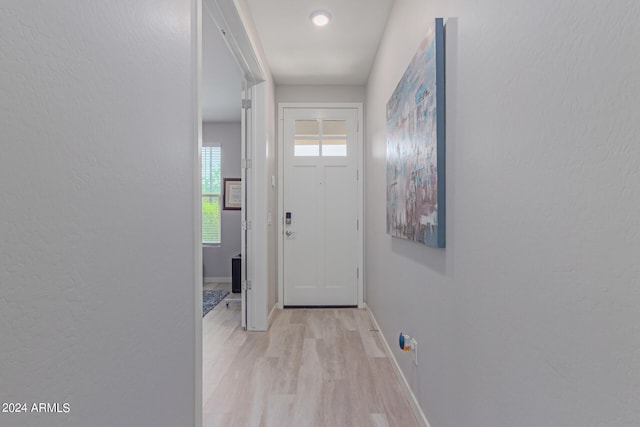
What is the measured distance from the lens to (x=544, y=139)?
0.82 metres

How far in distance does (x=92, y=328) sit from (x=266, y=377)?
1698mm

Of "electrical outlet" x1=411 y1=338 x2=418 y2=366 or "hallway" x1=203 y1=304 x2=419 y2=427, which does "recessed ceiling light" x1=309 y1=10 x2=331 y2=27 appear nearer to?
"electrical outlet" x1=411 y1=338 x2=418 y2=366

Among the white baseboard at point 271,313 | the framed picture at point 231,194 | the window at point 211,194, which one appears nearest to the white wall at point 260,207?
the white baseboard at point 271,313

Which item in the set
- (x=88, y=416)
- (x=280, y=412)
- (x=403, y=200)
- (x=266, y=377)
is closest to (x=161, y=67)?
(x=88, y=416)

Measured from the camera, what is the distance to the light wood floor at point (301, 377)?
1.81m

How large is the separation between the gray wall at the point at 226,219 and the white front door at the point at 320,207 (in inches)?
73.9

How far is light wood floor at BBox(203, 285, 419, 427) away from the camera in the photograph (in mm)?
1811

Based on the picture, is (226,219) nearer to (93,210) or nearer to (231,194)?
(231,194)

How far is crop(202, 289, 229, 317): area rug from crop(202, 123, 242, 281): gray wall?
2.11ft

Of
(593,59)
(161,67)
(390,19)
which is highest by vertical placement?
(390,19)

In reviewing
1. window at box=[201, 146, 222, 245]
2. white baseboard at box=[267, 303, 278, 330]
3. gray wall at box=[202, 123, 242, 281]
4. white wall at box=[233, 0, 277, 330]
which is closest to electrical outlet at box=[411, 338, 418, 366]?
white wall at box=[233, 0, 277, 330]

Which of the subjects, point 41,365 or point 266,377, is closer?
point 41,365

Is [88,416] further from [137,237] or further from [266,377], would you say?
[266,377]

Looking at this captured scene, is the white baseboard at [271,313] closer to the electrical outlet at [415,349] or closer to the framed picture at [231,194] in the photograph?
the electrical outlet at [415,349]
